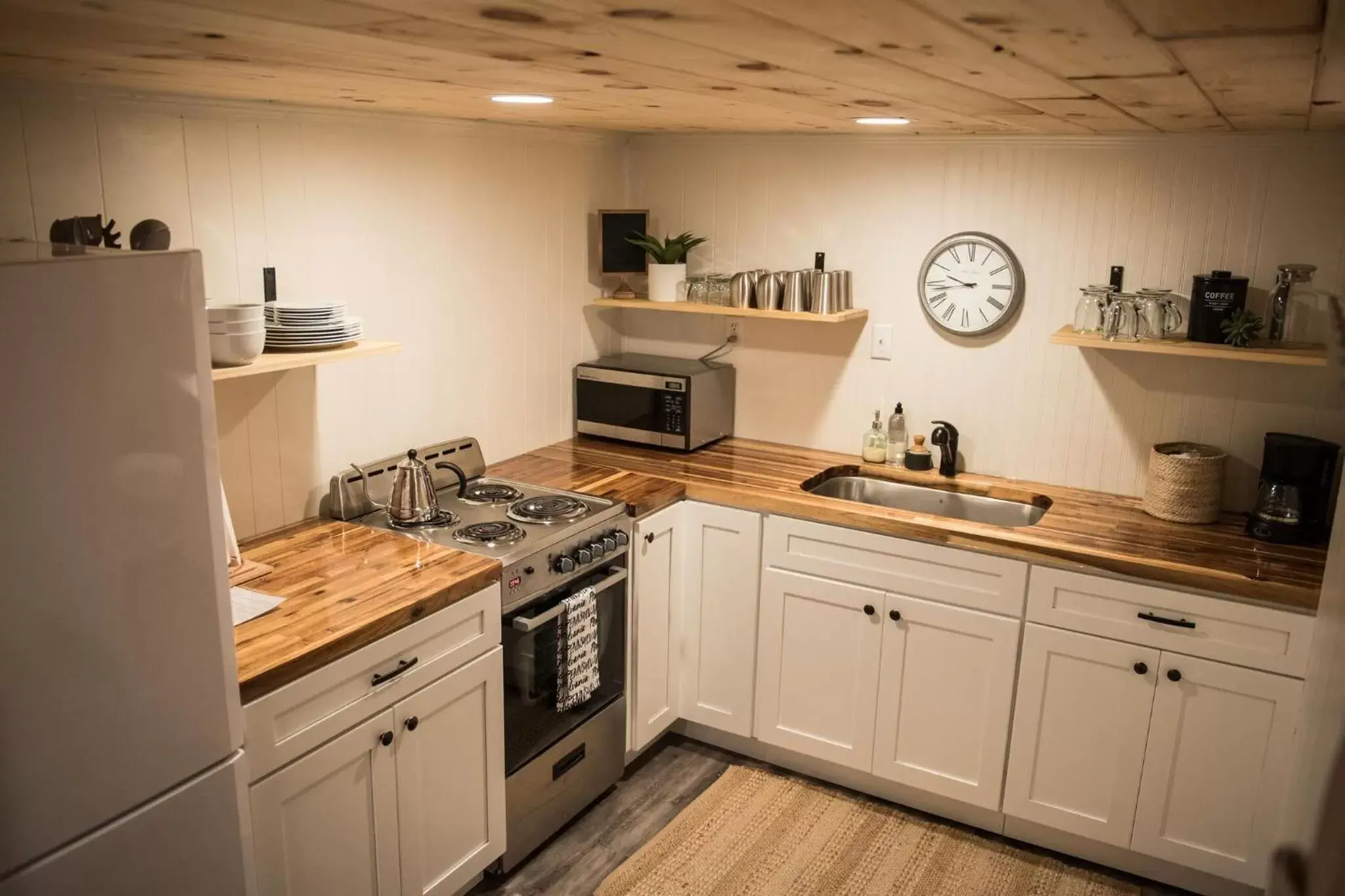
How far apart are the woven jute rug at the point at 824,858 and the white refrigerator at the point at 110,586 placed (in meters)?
1.49

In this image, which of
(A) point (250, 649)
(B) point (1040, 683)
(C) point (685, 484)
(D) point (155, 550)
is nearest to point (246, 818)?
(A) point (250, 649)

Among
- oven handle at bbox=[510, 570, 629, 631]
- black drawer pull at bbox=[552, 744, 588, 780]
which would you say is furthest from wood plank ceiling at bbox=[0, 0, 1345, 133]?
black drawer pull at bbox=[552, 744, 588, 780]

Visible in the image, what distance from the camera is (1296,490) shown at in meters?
2.80

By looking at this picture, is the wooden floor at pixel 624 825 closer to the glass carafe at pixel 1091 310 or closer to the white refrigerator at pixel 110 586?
the white refrigerator at pixel 110 586

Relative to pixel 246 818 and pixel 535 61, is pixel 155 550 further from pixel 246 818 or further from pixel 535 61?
pixel 535 61

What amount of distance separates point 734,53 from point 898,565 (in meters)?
1.96

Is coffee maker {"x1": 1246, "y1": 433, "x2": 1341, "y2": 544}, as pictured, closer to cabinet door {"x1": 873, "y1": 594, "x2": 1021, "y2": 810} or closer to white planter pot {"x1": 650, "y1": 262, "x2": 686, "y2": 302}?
cabinet door {"x1": 873, "y1": 594, "x2": 1021, "y2": 810}

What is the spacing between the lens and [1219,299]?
9.37ft

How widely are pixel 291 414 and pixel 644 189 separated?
1.75 metres

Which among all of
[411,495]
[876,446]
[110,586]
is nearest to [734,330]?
[876,446]

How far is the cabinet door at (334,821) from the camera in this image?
2.08m

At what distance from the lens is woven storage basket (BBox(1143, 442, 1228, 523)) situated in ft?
9.59

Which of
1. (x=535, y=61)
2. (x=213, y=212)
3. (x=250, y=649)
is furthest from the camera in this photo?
(x=213, y=212)

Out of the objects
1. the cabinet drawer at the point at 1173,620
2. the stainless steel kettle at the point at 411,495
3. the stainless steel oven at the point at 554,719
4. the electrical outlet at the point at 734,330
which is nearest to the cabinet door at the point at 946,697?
the cabinet drawer at the point at 1173,620
